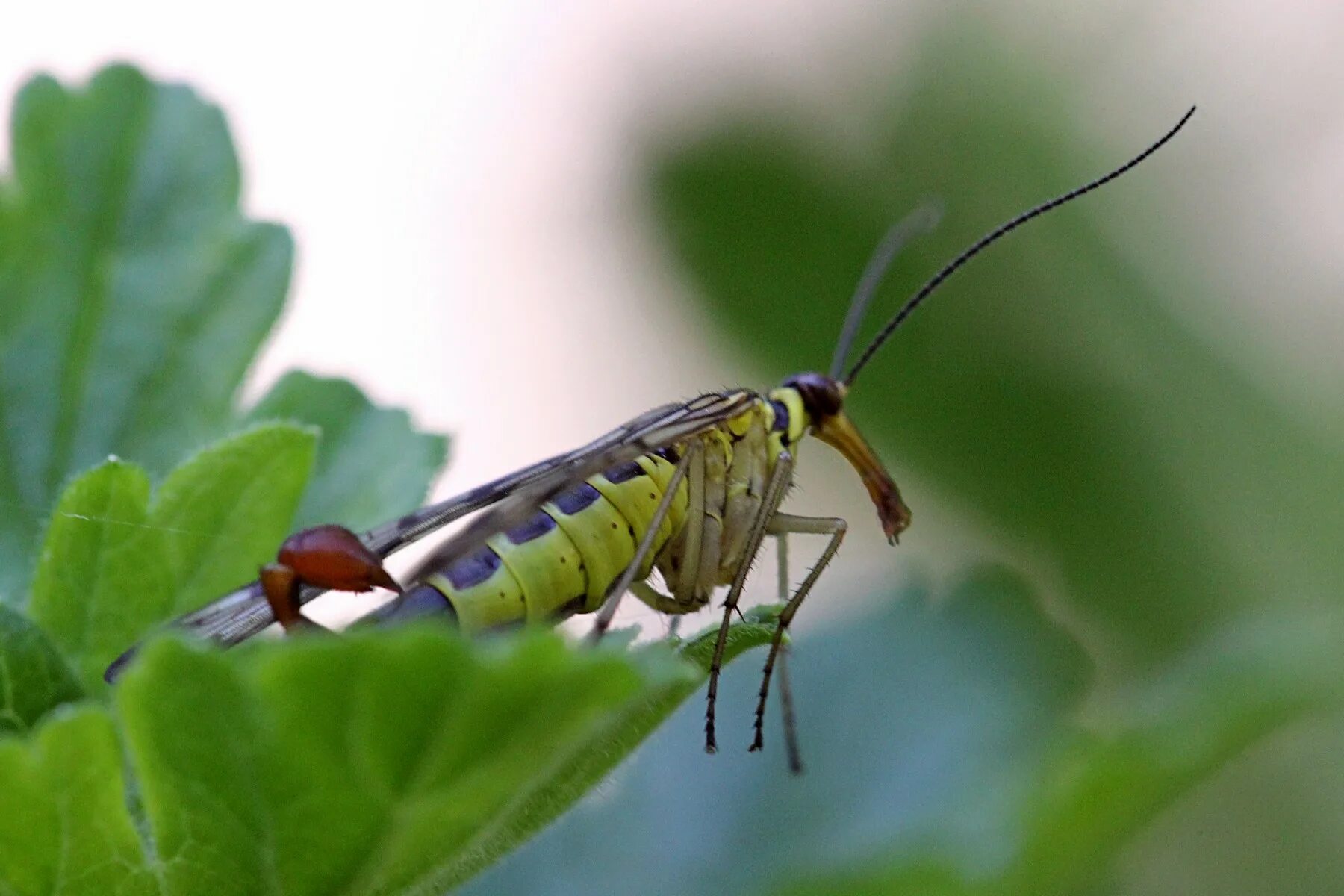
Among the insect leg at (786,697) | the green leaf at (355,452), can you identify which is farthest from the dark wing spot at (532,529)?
the green leaf at (355,452)

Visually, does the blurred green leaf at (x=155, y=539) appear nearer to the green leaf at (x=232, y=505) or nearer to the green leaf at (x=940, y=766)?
the green leaf at (x=232, y=505)

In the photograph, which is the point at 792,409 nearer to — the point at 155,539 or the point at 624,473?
the point at 624,473

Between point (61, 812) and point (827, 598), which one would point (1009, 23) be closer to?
point (827, 598)

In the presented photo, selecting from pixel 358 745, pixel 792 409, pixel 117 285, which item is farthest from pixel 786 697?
Answer: pixel 358 745

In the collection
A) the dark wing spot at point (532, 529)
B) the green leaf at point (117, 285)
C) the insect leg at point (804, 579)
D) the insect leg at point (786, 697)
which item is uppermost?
the green leaf at point (117, 285)

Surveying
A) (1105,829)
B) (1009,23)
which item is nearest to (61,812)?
(1105,829)

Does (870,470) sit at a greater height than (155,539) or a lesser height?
lesser
